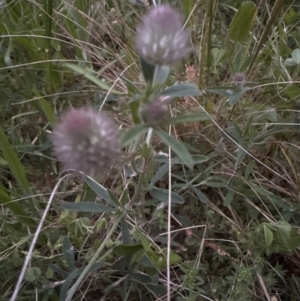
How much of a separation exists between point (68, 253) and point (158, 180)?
29 centimetres

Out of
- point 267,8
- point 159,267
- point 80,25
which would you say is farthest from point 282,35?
point 159,267

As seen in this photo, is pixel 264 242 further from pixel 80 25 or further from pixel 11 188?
pixel 80 25

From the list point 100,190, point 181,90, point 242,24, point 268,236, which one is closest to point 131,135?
point 181,90

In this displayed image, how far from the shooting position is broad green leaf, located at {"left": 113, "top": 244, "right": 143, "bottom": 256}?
3.69 feet

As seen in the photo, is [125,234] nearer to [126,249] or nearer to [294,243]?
[126,249]

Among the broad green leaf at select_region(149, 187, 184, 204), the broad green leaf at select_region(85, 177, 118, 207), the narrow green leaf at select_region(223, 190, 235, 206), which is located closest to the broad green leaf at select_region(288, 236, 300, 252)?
the narrow green leaf at select_region(223, 190, 235, 206)

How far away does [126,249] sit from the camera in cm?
113

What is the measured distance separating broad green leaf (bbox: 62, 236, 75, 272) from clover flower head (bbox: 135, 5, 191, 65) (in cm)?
52

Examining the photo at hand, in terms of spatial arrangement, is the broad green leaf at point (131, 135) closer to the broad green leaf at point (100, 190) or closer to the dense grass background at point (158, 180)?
the dense grass background at point (158, 180)

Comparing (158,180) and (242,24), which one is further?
(242,24)

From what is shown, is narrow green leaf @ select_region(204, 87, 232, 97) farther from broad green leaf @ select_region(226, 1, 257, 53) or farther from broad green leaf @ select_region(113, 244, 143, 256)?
broad green leaf @ select_region(113, 244, 143, 256)

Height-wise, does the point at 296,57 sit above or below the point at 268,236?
above

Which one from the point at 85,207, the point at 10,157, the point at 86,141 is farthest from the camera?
the point at 10,157

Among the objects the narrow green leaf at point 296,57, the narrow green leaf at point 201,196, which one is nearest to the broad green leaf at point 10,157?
the narrow green leaf at point 201,196
